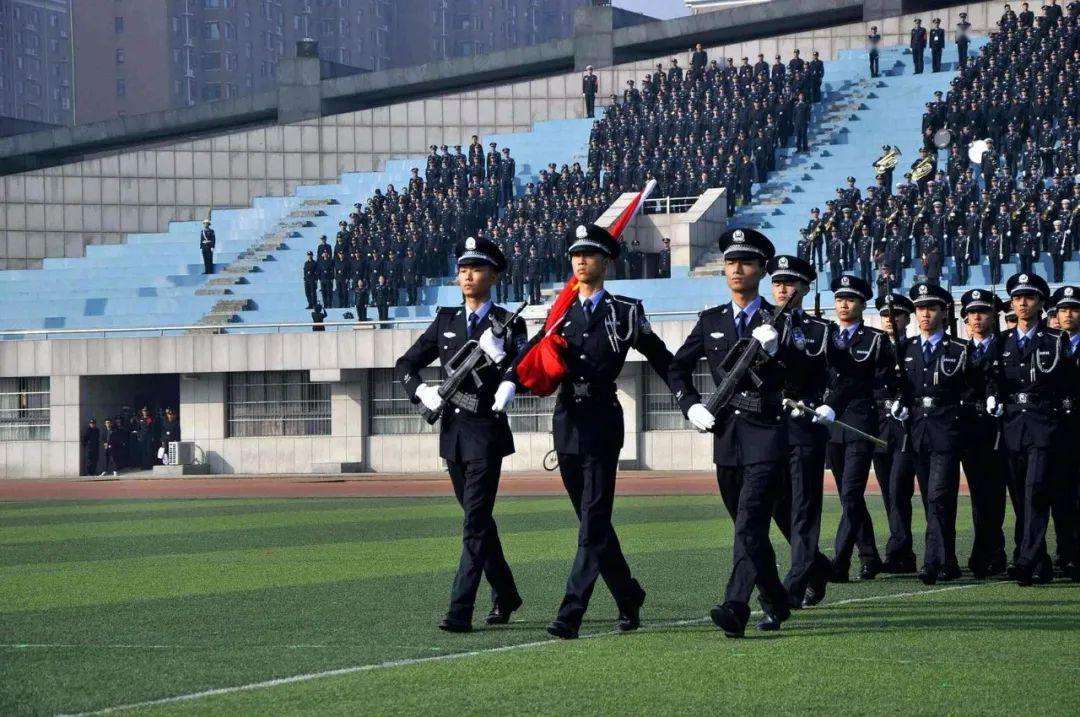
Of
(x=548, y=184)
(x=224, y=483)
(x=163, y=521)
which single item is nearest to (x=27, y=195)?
(x=548, y=184)

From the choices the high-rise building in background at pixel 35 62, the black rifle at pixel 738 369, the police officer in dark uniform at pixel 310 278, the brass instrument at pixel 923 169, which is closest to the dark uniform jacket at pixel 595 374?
the black rifle at pixel 738 369

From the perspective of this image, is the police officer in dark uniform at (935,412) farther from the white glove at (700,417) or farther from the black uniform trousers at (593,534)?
the white glove at (700,417)

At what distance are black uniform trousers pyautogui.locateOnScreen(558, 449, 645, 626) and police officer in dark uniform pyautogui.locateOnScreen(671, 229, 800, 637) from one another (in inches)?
22.1

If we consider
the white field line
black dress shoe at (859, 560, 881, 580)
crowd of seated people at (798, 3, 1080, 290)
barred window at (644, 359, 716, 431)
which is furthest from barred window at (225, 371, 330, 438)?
the white field line

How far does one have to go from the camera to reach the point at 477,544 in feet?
31.3

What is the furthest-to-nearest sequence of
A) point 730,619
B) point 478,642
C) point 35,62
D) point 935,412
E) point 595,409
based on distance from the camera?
point 35,62
point 935,412
point 595,409
point 478,642
point 730,619

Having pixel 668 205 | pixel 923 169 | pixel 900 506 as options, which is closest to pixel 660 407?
pixel 668 205

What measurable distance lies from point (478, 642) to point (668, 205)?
30.4 metres

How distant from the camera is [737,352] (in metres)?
9.34

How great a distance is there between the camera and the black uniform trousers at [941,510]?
12.0 meters

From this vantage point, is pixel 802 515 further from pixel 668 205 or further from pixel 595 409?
pixel 668 205

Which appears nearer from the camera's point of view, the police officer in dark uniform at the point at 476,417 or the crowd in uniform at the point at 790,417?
the crowd in uniform at the point at 790,417

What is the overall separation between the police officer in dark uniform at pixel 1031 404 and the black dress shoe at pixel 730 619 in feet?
12.1

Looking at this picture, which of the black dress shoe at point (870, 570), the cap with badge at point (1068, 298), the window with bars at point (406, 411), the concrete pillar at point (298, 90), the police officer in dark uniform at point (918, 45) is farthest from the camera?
the concrete pillar at point (298, 90)
